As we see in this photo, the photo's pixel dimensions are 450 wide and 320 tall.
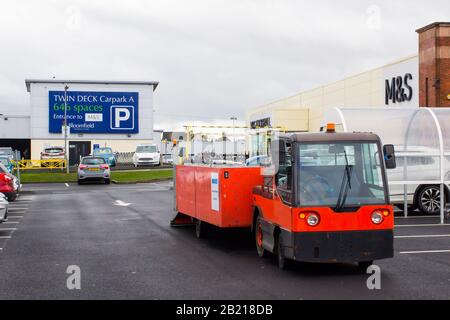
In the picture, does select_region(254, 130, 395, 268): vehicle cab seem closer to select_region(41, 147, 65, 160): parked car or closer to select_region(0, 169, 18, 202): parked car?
select_region(0, 169, 18, 202): parked car

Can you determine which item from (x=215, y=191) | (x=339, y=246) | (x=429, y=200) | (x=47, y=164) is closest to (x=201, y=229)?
(x=215, y=191)

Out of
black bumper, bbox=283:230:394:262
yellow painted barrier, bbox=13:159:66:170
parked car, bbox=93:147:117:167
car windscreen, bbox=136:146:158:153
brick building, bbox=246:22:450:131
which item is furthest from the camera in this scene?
car windscreen, bbox=136:146:158:153

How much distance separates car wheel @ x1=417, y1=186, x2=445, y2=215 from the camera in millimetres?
18812

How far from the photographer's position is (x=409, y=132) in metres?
18.8

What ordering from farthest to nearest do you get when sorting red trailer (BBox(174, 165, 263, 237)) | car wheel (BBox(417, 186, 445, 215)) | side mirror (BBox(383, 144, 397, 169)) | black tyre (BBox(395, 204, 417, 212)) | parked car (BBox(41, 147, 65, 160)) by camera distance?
parked car (BBox(41, 147, 65, 160)) → black tyre (BBox(395, 204, 417, 212)) → car wheel (BBox(417, 186, 445, 215)) → red trailer (BBox(174, 165, 263, 237)) → side mirror (BBox(383, 144, 397, 169))

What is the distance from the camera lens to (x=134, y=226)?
1669 cm

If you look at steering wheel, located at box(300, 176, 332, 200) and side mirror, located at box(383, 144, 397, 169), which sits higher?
side mirror, located at box(383, 144, 397, 169)

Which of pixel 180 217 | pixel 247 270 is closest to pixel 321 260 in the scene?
pixel 247 270

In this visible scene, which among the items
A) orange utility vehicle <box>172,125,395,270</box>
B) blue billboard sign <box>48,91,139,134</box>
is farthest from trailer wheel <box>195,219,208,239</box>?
blue billboard sign <box>48,91,139,134</box>

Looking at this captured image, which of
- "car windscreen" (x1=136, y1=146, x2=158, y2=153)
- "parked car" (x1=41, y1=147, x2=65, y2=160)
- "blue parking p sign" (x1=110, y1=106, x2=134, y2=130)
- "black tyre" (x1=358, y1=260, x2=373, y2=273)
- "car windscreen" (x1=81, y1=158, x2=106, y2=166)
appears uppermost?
"blue parking p sign" (x1=110, y1=106, x2=134, y2=130)

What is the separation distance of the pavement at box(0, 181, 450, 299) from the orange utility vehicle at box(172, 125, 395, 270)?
0.43 metres

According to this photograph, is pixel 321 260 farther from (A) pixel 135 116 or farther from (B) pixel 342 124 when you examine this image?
(A) pixel 135 116

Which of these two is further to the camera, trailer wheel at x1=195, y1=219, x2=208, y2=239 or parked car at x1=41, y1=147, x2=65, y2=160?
parked car at x1=41, y1=147, x2=65, y2=160

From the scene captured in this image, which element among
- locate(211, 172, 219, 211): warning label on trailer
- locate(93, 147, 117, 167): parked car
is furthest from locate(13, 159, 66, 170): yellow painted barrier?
locate(211, 172, 219, 211): warning label on trailer
